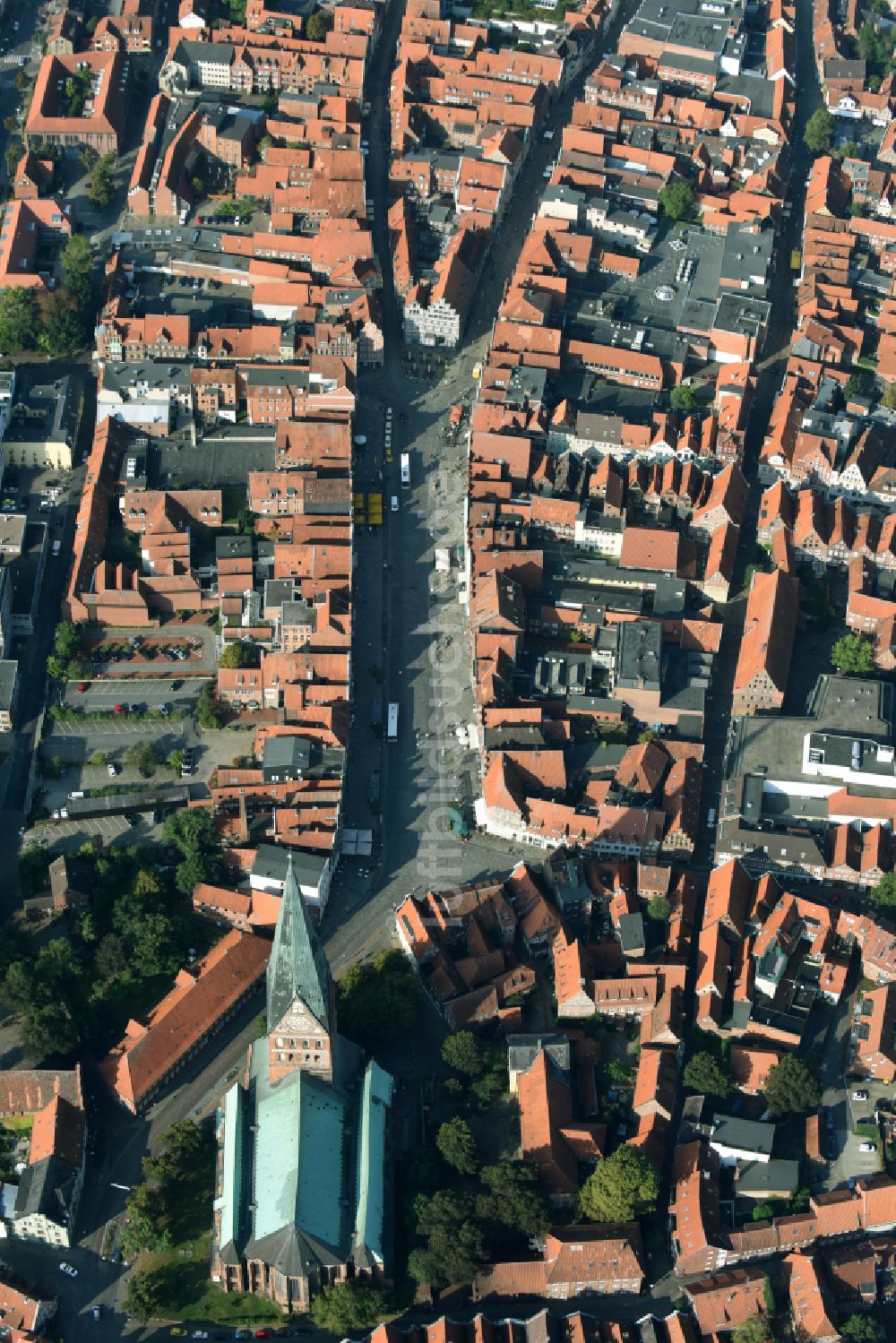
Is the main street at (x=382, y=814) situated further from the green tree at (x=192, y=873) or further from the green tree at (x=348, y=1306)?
the green tree at (x=192, y=873)

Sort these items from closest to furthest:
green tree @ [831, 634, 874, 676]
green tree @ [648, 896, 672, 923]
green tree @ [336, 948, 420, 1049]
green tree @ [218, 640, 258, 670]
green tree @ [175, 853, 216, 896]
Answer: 1. green tree @ [336, 948, 420, 1049]
2. green tree @ [648, 896, 672, 923]
3. green tree @ [175, 853, 216, 896]
4. green tree @ [218, 640, 258, 670]
5. green tree @ [831, 634, 874, 676]

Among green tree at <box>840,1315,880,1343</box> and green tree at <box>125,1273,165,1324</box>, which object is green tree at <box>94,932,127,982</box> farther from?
green tree at <box>840,1315,880,1343</box>

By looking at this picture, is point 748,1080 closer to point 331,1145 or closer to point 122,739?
point 331,1145

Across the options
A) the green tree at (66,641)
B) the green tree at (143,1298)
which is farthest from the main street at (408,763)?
the green tree at (143,1298)

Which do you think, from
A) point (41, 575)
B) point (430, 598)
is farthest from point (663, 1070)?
point (41, 575)

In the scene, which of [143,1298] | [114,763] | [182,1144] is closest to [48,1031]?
[182,1144]

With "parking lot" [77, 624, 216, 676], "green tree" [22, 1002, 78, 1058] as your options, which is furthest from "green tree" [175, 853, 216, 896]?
"parking lot" [77, 624, 216, 676]
